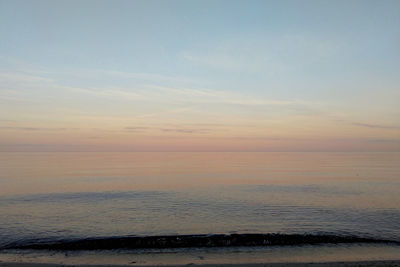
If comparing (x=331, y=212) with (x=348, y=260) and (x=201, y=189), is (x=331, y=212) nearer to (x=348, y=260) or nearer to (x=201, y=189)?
(x=348, y=260)

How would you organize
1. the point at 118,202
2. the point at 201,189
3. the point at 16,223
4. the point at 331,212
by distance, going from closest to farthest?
the point at 16,223, the point at 331,212, the point at 118,202, the point at 201,189

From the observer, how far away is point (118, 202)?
36.6 meters

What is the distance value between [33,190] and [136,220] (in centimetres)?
2820

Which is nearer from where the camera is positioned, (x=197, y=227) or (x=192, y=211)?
(x=197, y=227)

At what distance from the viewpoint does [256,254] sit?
1820 centimetres

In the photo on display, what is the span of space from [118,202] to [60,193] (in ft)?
41.8

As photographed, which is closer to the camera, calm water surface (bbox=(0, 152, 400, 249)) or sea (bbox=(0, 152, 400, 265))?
sea (bbox=(0, 152, 400, 265))

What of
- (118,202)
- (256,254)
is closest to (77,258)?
(256,254)

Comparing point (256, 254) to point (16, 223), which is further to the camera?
point (16, 223)

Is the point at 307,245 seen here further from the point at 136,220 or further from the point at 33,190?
the point at 33,190

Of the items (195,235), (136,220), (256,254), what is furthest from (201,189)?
(256,254)

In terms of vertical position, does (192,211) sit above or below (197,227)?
below

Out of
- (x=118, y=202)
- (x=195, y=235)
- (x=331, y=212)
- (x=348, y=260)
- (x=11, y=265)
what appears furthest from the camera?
(x=118, y=202)

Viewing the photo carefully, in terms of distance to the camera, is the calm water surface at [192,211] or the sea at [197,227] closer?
the sea at [197,227]
